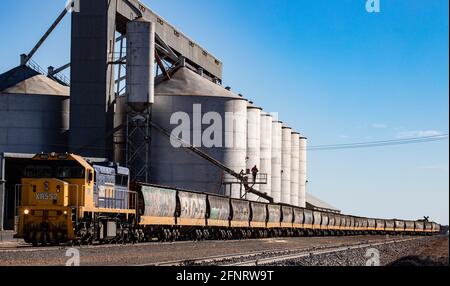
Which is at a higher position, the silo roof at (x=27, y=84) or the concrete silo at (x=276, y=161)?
the silo roof at (x=27, y=84)

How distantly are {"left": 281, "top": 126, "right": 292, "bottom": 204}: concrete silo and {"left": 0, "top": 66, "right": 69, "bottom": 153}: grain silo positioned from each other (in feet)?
107

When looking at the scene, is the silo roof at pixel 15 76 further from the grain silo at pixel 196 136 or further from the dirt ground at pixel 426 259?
the dirt ground at pixel 426 259

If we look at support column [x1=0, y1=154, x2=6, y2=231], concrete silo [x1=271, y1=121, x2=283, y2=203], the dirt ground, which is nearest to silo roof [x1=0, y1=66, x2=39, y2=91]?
support column [x1=0, y1=154, x2=6, y2=231]

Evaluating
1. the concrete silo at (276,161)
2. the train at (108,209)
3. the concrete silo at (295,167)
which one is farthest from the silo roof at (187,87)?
the concrete silo at (295,167)

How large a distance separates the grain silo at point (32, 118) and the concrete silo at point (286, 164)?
107 ft

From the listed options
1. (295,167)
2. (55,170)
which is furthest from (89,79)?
(295,167)

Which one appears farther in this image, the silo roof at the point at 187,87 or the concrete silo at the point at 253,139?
the concrete silo at the point at 253,139

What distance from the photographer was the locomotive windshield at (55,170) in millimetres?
29516

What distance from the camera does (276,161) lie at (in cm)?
9175

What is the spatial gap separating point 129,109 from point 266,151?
22501 mm

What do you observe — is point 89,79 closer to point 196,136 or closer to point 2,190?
point 196,136

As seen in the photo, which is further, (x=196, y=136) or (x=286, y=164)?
(x=286, y=164)

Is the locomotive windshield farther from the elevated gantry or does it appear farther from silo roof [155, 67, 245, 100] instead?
silo roof [155, 67, 245, 100]

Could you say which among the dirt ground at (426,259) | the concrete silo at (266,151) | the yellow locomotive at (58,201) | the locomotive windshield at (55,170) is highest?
the concrete silo at (266,151)
